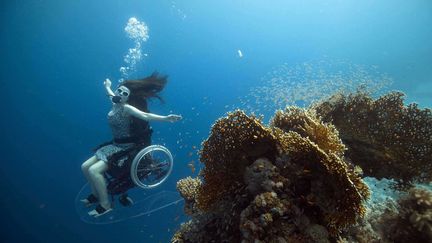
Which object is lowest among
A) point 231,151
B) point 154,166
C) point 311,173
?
point 311,173

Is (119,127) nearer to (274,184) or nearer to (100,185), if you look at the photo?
(100,185)

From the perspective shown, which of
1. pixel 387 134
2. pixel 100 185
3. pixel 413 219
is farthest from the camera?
pixel 100 185

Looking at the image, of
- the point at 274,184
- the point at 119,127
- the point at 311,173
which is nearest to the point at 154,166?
the point at 119,127

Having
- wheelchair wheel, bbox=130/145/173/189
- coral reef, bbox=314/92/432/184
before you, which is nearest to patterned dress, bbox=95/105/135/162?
wheelchair wheel, bbox=130/145/173/189

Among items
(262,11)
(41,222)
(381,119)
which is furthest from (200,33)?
(381,119)

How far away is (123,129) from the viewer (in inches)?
336

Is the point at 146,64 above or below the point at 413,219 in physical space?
above

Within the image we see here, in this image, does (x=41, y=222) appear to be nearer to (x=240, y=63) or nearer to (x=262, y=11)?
(x=240, y=63)

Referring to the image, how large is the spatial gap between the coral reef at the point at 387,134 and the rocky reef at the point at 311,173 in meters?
0.02

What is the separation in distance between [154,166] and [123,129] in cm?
150

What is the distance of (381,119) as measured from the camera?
5227 mm

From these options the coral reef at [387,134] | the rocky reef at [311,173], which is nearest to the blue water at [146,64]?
the coral reef at [387,134]

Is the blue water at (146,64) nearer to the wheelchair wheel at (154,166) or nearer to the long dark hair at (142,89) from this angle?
the wheelchair wheel at (154,166)

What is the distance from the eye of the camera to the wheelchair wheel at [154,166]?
26.0ft
